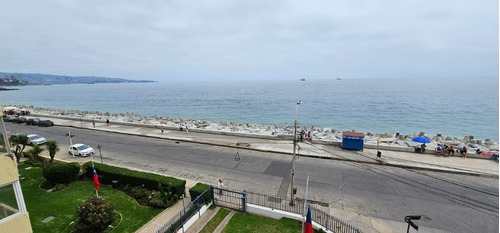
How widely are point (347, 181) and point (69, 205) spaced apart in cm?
1797

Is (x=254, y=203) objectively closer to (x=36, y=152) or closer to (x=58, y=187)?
(x=58, y=187)

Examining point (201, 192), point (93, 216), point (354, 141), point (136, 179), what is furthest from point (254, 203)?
point (354, 141)

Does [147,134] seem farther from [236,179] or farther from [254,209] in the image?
[254,209]

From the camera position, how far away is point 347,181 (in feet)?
53.7

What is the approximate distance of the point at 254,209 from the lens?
499 inches

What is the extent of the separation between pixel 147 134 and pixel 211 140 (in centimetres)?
960

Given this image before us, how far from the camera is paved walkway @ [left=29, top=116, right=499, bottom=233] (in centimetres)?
1177

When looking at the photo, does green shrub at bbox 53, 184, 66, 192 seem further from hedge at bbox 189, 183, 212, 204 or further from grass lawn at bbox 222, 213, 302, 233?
grass lawn at bbox 222, 213, 302, 233

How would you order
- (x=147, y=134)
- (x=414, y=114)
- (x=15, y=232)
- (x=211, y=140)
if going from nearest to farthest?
(x=15, y=232) < (x=211, y=140) < (x=147, y=134) < (x=414, y=114)

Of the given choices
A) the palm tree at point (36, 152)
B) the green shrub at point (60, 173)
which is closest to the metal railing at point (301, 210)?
the green shrub at point (60, 173)

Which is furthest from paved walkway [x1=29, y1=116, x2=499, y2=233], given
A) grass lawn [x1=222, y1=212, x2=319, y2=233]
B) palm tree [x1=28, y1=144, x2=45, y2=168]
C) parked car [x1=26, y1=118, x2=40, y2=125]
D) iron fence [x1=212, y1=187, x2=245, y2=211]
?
parked car [x1=26, y1=118, x2=40, y2=125]

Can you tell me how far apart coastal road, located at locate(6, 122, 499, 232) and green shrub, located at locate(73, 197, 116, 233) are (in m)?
6.35

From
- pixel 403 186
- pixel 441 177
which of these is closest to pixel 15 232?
pixel 403 186

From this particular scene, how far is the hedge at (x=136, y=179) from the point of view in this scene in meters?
13.8
